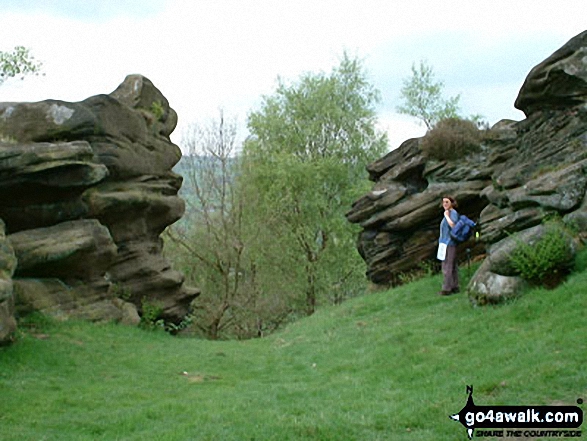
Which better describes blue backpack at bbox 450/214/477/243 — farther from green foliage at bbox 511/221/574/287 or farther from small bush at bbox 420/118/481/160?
small bush at bbox 420/118/481/160

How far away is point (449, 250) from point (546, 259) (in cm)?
459

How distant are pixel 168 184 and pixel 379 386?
659 inches

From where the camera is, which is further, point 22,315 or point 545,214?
point 22,315

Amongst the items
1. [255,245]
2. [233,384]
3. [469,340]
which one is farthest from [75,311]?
[255,245]

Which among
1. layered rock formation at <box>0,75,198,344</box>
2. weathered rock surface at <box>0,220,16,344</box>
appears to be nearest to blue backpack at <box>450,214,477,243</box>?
layered rock formation at <box>0,75,198,344</box>

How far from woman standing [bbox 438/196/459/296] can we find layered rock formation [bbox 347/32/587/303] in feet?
2.90

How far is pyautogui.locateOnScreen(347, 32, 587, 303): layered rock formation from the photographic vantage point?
14.4 meters

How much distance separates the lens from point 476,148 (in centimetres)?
2194

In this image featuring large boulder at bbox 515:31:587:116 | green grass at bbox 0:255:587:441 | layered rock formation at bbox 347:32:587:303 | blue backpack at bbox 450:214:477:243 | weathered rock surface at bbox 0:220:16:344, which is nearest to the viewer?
green grass at bbox 0:255:587:441

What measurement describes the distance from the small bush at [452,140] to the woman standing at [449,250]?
4.64m

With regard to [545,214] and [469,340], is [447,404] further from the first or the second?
[545,214]

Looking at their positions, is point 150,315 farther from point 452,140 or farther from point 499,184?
point 499,184

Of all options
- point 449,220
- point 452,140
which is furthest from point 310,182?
point 449,220

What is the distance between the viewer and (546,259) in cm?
1280
